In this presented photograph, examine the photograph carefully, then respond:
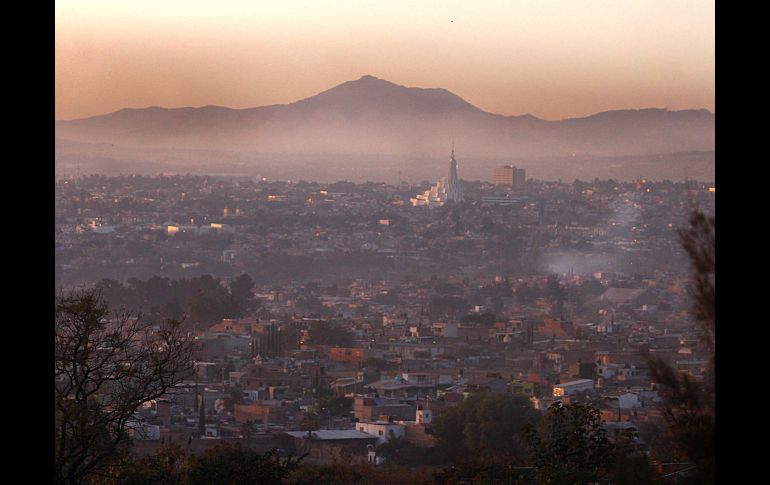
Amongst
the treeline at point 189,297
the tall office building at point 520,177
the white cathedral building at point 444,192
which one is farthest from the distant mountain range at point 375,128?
the treeline at point 189,297

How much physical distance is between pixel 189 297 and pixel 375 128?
9740mm

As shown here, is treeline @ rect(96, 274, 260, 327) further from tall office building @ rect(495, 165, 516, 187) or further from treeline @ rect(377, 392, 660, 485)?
treeline @ rect(377, 392, 660, 485)

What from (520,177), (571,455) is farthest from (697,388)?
(520,177)

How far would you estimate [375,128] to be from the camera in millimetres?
28094

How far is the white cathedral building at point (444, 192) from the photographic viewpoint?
25781 millimetres

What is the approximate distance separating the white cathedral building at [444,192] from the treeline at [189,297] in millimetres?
5892

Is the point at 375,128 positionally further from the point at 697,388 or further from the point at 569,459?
the point at 697,388

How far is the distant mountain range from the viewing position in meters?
24.6

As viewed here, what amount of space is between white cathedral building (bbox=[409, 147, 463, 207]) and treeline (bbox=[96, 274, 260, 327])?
19.3 ft


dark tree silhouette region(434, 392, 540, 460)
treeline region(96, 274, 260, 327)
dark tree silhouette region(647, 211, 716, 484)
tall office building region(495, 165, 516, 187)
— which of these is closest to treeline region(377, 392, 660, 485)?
dark tree silhouette region(647, 211, 716, 484)

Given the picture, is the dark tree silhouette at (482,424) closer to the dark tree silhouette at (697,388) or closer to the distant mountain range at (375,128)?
the dark tree silhouette at (697,388)

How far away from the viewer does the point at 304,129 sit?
2677cm

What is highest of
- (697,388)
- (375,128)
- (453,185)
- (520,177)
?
(375,128)
